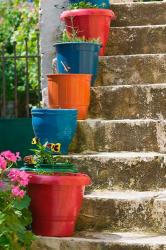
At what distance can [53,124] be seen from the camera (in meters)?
4.34

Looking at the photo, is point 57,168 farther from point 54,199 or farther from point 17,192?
point 17,192

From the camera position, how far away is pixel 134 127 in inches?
184

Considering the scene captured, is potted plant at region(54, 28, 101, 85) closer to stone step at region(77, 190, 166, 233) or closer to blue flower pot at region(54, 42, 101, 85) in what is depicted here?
blue flower pot at region(54, 42, 101, 85)

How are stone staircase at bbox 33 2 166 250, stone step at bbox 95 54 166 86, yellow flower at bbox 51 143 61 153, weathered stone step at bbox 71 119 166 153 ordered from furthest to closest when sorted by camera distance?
stone step at bbox 95 54 166 86
weathered stone step at bbox 71 119 166 153
yellow flower at bbox 51 143 61 153
stone staircase at bbox 33 2 166 250

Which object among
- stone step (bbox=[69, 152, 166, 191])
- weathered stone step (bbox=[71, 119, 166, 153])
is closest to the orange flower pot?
weathered stone step (bbox=[71, 119, 166, 153])

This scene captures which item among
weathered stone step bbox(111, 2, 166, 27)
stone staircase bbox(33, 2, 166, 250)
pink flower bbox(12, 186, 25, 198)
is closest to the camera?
pink flower bbox(12, 186, 25, 198)

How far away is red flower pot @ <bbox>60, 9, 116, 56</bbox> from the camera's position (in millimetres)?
5355

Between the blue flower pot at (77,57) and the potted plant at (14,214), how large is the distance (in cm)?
143

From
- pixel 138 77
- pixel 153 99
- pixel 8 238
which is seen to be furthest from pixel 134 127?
pixel 8 238

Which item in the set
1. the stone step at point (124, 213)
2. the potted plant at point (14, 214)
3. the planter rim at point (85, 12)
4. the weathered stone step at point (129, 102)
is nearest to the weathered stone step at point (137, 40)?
the planter rim at point (85, 12)

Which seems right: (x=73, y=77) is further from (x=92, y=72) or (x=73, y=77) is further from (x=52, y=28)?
(x=52, y=28)

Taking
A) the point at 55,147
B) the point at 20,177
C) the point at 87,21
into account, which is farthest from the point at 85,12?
the point at 20,177

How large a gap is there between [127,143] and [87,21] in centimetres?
118

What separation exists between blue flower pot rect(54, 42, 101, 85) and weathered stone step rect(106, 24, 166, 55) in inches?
24.1
